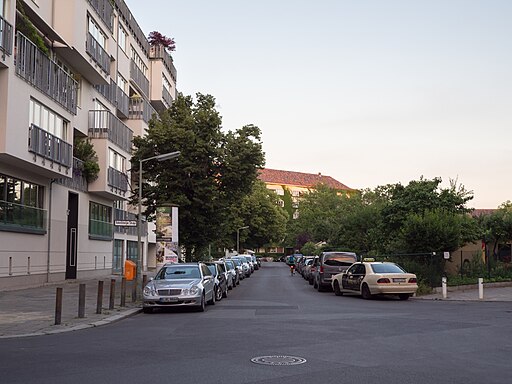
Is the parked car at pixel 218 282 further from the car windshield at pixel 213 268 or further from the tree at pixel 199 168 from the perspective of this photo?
the tree at pixel 199 168

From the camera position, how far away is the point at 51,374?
8594mm

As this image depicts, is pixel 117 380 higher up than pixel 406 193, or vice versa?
pixel 406 193

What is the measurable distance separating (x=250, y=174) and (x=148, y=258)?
2827 cm

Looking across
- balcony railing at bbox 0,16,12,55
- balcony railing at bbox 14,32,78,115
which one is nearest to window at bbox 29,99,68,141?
balcony railing at bbox 14,32,78,115

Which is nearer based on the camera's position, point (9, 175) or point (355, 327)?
point (355, 327)

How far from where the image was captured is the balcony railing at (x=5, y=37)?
73.9 feet

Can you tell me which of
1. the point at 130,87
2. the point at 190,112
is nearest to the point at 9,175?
the point at 190,112

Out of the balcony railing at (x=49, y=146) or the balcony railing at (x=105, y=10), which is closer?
the balcony railing at (x=49, y=146)

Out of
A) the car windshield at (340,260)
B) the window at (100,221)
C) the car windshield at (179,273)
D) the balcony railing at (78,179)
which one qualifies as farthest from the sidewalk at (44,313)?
the window at (100,221)

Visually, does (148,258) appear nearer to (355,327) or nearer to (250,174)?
(250,174)

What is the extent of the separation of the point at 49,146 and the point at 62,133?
2930 millimetres

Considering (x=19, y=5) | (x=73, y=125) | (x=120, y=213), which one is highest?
(x=19, y=5)

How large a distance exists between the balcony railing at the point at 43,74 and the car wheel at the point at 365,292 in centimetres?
1562

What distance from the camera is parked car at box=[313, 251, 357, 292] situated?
30.0 metres
